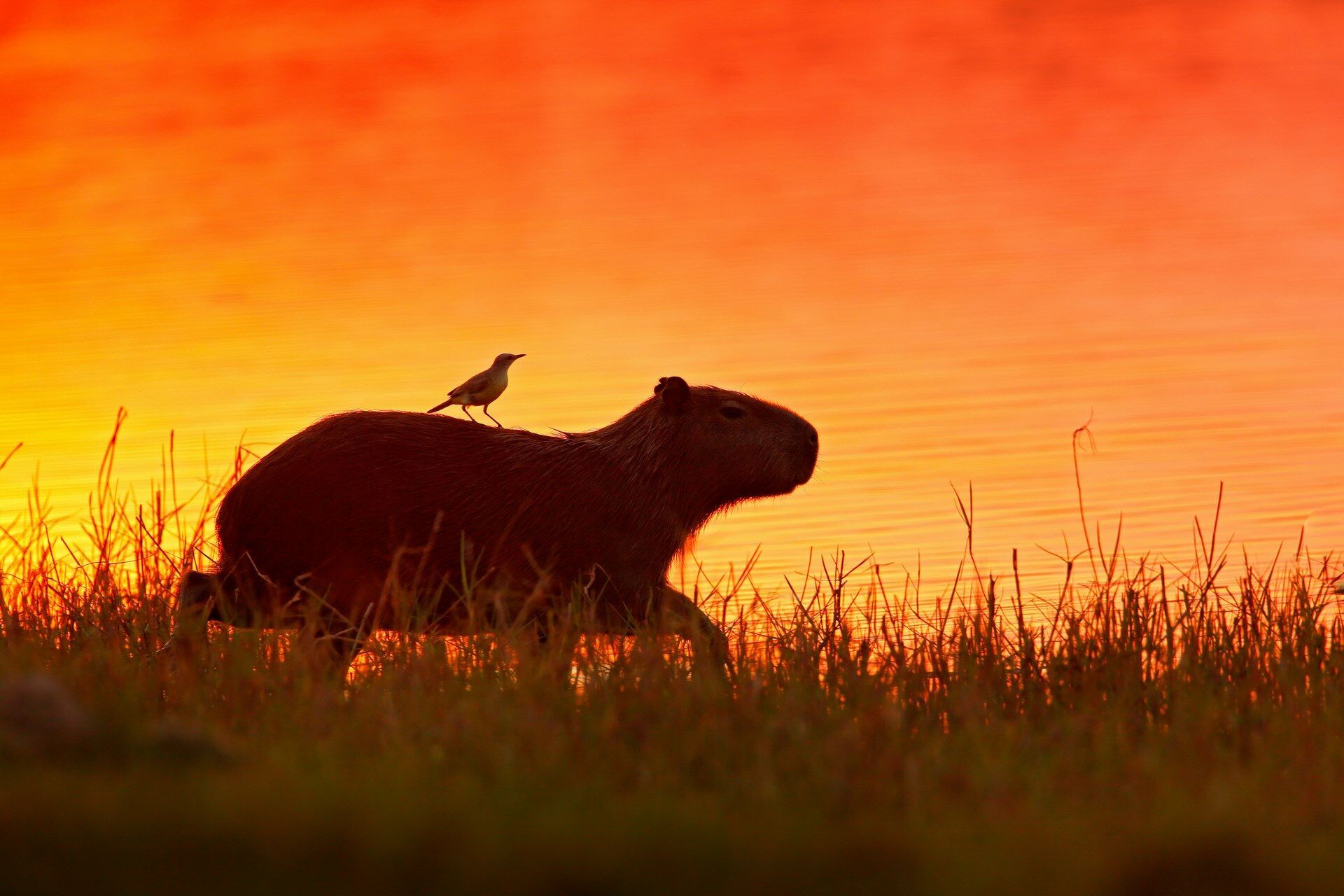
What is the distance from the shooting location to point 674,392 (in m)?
7.04

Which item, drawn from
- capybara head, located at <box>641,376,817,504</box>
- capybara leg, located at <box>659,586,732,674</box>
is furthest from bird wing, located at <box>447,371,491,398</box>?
capybara leg, located at <box>659,586,732,674</box>

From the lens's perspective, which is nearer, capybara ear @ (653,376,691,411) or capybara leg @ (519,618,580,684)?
capybara leg @ (519,618,580,684)

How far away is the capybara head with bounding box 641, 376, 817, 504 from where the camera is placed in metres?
7.06

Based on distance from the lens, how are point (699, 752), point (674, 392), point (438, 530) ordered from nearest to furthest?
point (699, 752), point (438, 530), point (674, 392)

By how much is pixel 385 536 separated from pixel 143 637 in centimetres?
83

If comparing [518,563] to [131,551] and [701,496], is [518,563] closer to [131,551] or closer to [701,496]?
[701,496]

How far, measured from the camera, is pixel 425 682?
17.6 ft

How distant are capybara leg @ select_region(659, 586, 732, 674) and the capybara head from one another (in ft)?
1.88

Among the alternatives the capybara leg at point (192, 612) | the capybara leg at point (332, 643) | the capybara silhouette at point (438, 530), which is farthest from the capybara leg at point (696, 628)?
the capybara leg at point (192, 612)

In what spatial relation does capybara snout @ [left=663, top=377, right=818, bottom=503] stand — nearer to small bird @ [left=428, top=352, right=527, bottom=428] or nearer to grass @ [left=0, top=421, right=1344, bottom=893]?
grass @ [left=0, top=421, right=1344, bottom=893]

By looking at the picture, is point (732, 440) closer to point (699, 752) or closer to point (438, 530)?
point (438, 530)

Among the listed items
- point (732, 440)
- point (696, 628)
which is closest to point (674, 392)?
point (732, 440)

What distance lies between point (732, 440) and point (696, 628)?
1.53m

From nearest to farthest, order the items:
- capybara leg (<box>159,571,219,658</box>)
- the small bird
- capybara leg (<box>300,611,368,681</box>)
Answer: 1. capybara leg (<box>300,611,368,681</box>)
2. capybara leg (<box>159,571,219,658</box>)
3. the small bird
